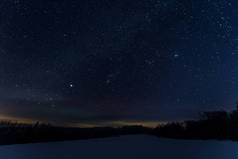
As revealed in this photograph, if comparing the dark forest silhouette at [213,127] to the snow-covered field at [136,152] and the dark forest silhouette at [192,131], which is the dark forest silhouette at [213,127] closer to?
the dark forest silhouette at [192,131]

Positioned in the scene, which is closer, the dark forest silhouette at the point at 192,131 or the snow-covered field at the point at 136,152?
the snow-covered field at the point at 136,152

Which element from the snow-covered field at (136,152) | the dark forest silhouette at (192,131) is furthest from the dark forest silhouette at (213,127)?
the snow-covered field at (136,152)

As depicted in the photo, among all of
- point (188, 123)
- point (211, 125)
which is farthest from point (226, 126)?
point (188, 123)

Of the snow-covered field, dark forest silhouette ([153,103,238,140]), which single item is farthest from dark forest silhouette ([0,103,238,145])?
the snow-covered field

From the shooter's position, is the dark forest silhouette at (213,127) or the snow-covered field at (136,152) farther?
the dark forest silhouette at (213,127)

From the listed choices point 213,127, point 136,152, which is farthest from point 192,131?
point 136,152

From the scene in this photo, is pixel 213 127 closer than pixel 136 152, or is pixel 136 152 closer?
pixel 136 152

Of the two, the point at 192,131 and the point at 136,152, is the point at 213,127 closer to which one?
the point at 192,131

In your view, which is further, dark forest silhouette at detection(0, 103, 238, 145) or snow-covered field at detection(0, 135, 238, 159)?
dark forest silhouette at detection(0, 103, 238, 145)

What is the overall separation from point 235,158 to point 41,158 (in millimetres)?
17711

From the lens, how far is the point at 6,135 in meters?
46.5

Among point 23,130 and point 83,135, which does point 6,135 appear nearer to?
point 23,130

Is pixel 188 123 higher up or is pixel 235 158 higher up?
pixel 188 123

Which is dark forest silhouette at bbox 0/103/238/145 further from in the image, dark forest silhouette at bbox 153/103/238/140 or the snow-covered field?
the snow-covered field
